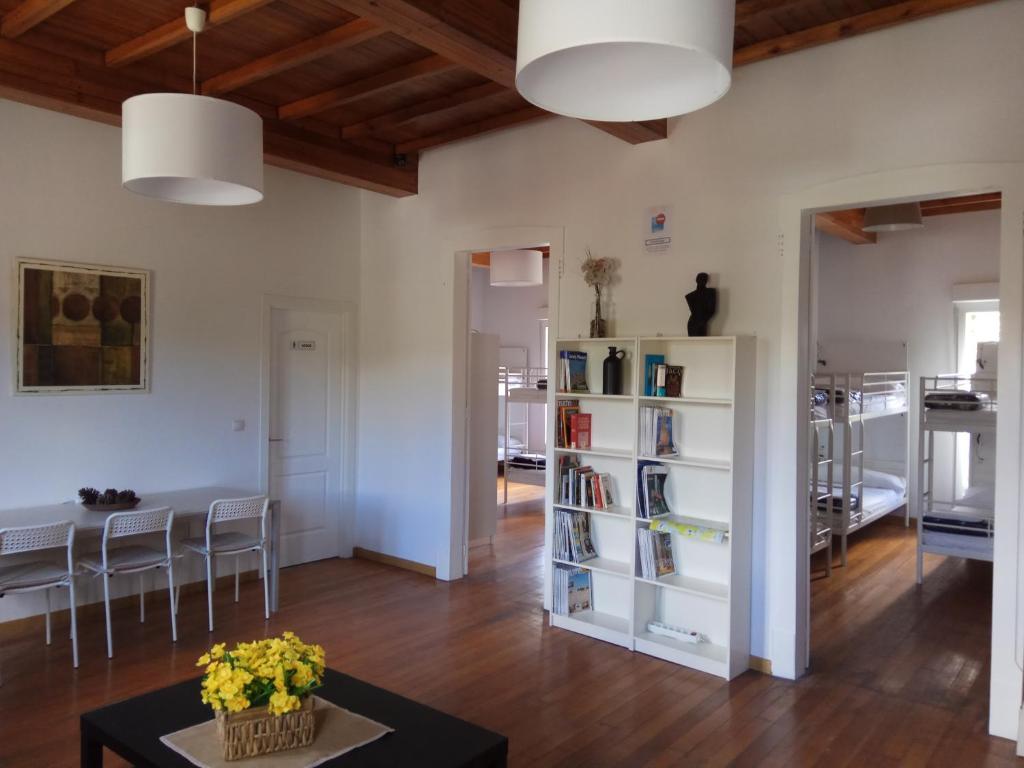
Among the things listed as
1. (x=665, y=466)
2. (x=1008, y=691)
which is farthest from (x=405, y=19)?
(x=1008, y=691)

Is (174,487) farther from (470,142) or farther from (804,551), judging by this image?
Answer: (804,551)

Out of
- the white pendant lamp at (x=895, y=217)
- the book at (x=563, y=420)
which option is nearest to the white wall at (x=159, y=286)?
the book at (x=563, y=420)

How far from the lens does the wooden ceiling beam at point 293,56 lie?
151 inches

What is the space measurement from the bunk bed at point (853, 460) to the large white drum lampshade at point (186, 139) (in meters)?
3.92

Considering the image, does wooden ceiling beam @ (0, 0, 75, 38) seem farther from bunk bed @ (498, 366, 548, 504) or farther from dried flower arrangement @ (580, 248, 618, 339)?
bunk bed @ (498, 366, 548, 504)

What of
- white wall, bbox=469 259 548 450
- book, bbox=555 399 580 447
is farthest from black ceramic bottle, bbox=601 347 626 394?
white wall, bbox=469 259 548 450

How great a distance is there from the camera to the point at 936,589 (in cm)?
577

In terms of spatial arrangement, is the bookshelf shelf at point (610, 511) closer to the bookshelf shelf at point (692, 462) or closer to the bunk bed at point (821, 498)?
the bookshelf shelf at point (692, 462)

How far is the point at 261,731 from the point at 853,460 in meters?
7.27

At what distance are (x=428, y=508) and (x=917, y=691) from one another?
11.5 feet

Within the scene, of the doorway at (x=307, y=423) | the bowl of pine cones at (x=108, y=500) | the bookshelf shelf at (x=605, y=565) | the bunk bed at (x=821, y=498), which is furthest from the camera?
the doorway at (x=307, y=423)

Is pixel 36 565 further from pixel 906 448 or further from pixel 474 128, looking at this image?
pixel 906 448

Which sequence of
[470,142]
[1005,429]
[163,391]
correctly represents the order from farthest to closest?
[470,142] → [163,391] → [1005,429]

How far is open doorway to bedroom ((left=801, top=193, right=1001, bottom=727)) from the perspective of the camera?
4.56 meters
